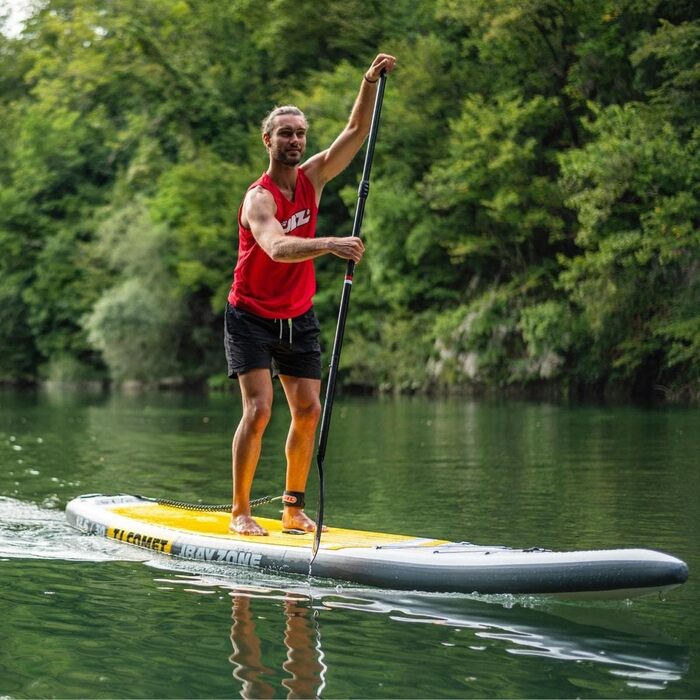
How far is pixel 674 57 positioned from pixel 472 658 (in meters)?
27.4

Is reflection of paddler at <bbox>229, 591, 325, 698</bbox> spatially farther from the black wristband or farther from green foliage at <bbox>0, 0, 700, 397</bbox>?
green foliage at <bbox>0, 0, 700, 397</bbox>

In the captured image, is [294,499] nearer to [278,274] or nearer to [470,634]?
[278,274]

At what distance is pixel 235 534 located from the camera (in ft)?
24.3

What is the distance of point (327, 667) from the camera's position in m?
4.86

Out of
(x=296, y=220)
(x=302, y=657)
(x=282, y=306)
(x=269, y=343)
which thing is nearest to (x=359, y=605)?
(x=302, y=657)

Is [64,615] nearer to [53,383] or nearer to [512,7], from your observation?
[512,7]

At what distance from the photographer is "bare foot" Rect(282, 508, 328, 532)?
7.54 meters

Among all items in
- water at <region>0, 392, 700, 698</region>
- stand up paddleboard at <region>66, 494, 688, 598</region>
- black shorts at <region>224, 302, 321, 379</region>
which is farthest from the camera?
black shorts at <region>224, 302, 321, 379</region>

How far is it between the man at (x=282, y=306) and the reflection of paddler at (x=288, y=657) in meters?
1.53

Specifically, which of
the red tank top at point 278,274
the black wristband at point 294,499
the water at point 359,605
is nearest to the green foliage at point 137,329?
the water at point 359,605

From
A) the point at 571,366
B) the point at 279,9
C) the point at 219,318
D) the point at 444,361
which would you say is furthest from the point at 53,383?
the point at 571,366

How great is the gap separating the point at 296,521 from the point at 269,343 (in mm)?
1122

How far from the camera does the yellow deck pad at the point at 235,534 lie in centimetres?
688

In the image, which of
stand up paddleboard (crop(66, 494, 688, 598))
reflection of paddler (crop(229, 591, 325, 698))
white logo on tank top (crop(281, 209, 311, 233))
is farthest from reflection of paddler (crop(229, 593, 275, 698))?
white logo on tank top (crop(281, 209, 311, 233))
